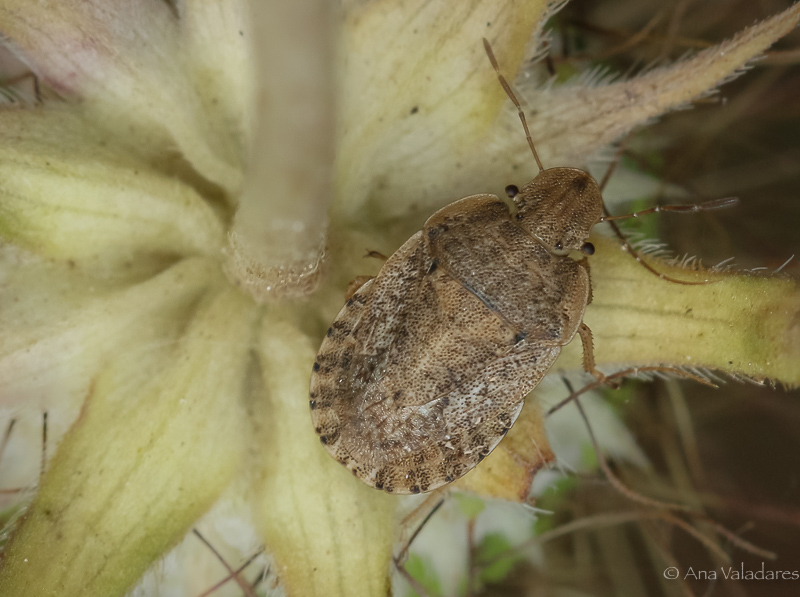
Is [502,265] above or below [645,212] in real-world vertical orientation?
above

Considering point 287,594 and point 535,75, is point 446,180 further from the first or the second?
point 287,594

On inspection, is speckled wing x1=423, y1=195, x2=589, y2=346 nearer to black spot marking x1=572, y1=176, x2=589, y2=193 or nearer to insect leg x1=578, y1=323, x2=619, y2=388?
insect leg x1=578, y1=323, x2=619, y2=388

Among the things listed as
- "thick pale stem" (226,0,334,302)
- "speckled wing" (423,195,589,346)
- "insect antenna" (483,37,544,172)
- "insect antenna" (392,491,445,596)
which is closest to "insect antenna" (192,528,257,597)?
"insect antenna" (392,491,445,596)

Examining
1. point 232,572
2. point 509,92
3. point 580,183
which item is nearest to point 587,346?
point 580,183

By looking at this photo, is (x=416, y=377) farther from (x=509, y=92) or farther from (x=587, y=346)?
(x=509, y=92)

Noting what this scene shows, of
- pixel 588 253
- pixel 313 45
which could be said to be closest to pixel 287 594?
pixel 588 253

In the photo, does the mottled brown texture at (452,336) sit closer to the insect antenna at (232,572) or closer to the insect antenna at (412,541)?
the insect antenna at (412,541)

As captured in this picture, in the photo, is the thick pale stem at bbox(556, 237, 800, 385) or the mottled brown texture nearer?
the thick pale stem at bbox(556, 237, 800, 385)
